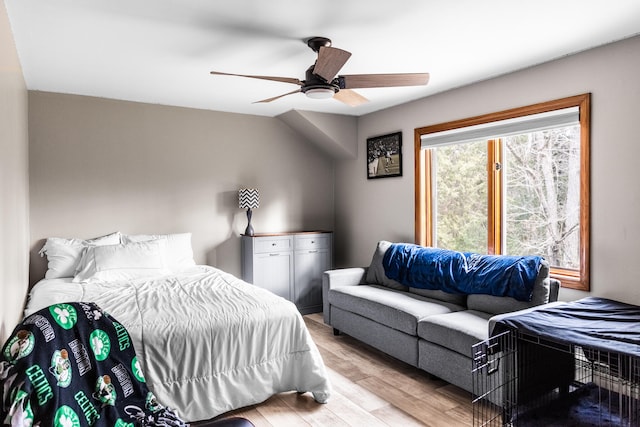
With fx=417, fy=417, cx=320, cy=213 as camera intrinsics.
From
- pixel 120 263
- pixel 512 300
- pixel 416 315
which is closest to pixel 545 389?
pixel 512 300

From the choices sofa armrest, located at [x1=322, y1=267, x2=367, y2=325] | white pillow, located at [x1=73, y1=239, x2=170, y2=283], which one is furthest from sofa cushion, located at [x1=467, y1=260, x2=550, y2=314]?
white pillow, located at [x1=73, y1=239, x2=170, y2=283]

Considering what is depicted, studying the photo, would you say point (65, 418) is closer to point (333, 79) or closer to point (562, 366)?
point (333, 79)

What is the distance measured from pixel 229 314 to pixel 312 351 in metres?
0.63

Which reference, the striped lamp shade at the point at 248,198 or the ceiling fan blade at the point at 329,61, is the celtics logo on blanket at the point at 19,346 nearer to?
the ceiling fan blade at the point at 329,61

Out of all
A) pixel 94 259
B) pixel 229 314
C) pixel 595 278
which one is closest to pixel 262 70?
pixel 229 314

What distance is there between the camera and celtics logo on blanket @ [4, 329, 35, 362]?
152 centimetres

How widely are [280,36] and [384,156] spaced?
2.43 m

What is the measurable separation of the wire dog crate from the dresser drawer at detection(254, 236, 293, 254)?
2.70 m

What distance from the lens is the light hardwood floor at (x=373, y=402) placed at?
2588 mm

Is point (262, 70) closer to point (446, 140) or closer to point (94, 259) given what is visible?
point (446, 140)

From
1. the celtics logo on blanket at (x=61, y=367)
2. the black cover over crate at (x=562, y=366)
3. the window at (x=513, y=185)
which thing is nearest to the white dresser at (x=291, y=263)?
the window at (x=513, y=185)

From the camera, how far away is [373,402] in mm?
2820

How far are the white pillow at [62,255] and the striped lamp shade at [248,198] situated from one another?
5.28ft

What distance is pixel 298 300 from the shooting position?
5008 millimetres
